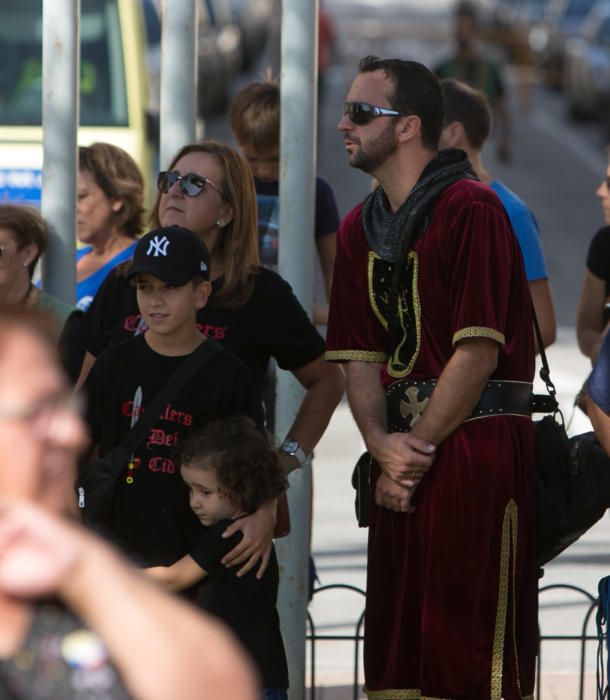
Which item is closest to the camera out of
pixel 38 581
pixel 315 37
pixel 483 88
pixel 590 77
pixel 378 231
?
→ pixel 38 581

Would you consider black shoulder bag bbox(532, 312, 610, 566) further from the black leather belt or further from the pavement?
the pavement

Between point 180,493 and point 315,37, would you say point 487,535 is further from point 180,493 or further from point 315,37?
point 315,37

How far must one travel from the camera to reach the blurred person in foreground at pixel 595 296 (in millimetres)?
5809

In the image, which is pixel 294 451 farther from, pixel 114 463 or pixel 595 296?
pixel 595 296

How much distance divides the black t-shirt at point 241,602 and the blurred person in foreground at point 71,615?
2202 mm

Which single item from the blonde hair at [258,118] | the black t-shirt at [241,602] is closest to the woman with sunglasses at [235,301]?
the black t-shirt at [241,602]

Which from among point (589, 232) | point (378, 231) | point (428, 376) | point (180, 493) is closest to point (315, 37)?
point (378, 231)

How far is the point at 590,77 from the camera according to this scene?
26.0 m

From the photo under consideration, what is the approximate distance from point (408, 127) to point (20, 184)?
626 centimetres

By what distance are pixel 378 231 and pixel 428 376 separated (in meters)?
0.42

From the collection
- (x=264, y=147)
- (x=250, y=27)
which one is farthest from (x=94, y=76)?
(x=250, y=27)

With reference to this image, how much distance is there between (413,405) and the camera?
4316 mm

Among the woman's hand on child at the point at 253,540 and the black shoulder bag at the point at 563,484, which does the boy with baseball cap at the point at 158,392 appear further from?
the black shoulder bag at the point at 563,484

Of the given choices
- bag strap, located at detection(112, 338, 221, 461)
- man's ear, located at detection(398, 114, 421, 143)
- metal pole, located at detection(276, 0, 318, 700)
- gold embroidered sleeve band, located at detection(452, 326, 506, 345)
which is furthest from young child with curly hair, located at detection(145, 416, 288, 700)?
metal pole, located at detection(276, 0, 318, 700)
